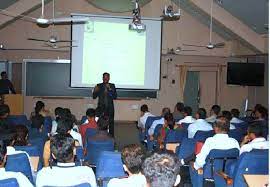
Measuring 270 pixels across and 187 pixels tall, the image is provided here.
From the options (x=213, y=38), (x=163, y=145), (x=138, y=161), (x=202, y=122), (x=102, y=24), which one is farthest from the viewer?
(x=213, y=38)

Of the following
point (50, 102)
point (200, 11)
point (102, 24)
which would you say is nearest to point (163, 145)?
point (102, 24)

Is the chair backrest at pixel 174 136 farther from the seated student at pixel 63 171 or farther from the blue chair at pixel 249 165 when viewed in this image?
the seated student at pixel 63 171

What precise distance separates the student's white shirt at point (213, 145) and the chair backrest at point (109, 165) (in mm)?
1005

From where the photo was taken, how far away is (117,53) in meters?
12.3

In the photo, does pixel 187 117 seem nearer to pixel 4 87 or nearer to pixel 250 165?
pixel 250 165

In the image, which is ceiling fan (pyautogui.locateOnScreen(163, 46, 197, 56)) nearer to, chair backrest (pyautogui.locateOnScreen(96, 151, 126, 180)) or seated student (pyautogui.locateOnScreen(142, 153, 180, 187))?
chair backrest (pyautogui.locateOnScreen(96, 151, 126, 180))

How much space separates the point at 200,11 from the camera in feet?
41.7

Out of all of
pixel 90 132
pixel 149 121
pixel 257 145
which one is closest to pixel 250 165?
pixel 257 145

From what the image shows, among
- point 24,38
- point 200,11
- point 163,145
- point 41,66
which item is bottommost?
point 163,145

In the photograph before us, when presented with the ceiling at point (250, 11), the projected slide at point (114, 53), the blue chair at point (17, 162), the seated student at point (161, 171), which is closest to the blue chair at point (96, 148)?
the blue chair at point (17, 162)

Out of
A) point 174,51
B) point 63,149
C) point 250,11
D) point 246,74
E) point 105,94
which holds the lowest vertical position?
point 63,149

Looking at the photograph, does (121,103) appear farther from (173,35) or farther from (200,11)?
(200,11)

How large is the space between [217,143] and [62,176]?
2.42 m

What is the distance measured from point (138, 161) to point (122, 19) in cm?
889
